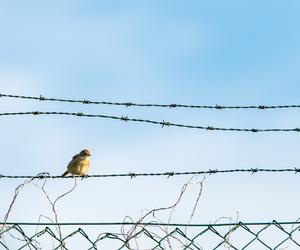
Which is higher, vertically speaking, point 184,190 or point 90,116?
point 90,116

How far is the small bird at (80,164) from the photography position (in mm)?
10148

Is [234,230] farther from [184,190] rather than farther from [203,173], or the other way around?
[203,173]

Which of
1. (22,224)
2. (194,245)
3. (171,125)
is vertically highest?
(171,125)

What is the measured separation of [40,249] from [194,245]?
84 cm

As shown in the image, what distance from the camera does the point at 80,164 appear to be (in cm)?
1018

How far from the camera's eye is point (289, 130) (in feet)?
20.4

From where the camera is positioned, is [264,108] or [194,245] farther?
[264,108]

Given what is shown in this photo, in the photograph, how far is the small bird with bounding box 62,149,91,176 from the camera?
10148 millimetres

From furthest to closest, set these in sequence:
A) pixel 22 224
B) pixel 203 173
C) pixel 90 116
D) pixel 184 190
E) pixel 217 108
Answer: pixel 217 108 < pixel 90 116 < pixel 203 173 < pixel 184 190 < pixel 22 224

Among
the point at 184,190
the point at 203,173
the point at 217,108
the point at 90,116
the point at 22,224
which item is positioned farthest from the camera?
the point at 217,108

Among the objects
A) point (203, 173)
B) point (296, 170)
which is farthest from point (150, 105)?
point (296, 170)

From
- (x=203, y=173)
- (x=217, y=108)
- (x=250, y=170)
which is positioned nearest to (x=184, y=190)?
(x=203, y=173)

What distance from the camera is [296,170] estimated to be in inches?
226

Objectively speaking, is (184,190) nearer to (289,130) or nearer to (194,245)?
(194,245)
